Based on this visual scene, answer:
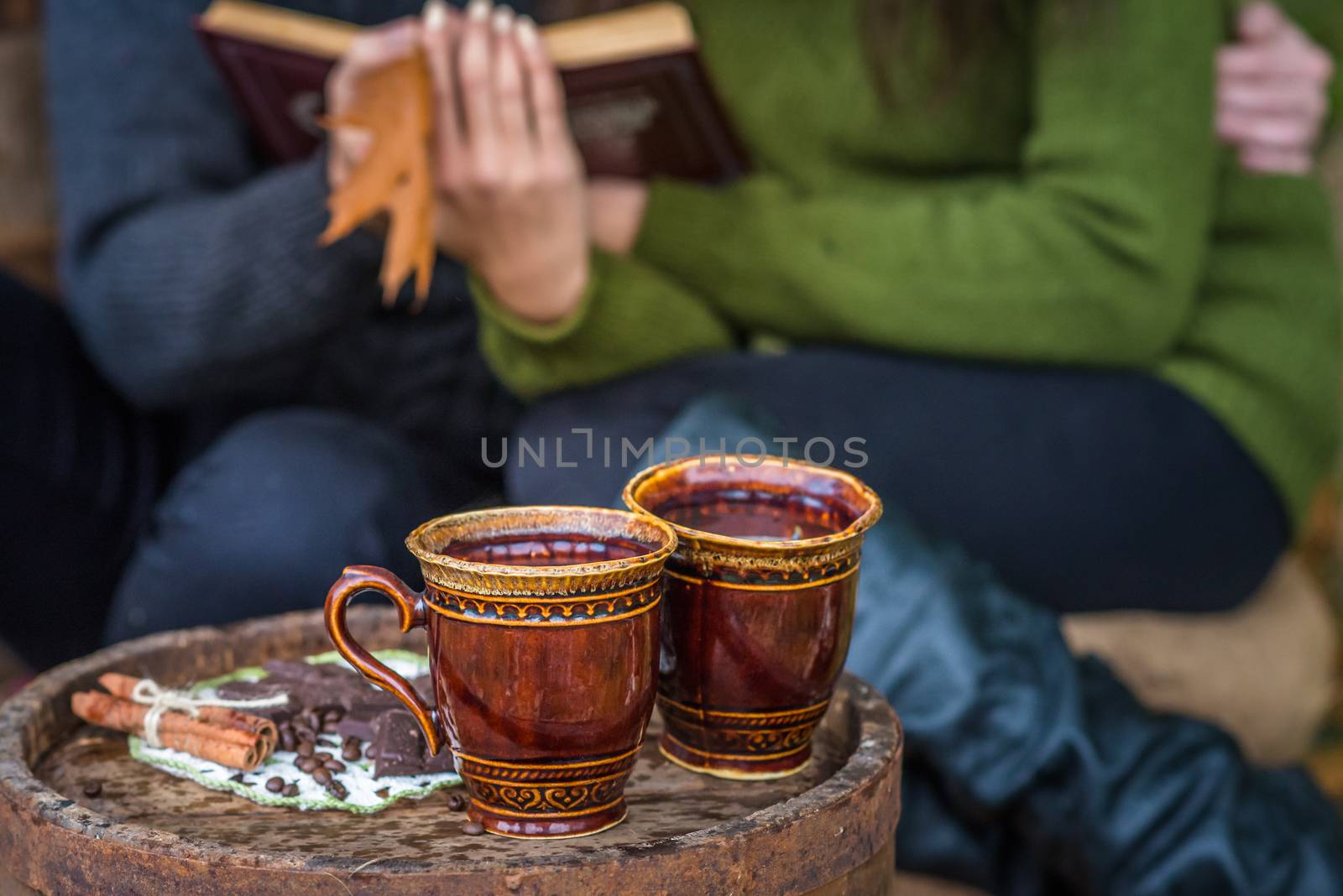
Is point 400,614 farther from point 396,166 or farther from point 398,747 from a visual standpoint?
point 396,166

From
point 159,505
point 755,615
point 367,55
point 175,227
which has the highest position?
point 367,55

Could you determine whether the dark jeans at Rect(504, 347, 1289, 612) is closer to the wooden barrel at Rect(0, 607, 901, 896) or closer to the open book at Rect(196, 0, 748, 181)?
the open book at Rect(196, 0, 748, 181)

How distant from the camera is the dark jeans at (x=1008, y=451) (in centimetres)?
108

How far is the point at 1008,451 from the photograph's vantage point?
3.55ft

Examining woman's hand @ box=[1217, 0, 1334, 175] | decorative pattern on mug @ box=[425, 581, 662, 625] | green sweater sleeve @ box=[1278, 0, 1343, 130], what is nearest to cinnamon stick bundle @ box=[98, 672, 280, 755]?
decorative pattern on mug @ box=[425, 581, 662, 625]

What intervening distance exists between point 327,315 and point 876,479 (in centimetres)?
54

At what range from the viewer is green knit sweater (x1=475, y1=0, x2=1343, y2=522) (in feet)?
3.61

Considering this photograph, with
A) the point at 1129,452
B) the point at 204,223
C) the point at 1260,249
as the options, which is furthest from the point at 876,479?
the point at 204,223

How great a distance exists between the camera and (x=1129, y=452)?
1.10 metres

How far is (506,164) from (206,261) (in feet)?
1.16

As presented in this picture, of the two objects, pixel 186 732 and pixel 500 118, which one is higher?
pixel 500 118

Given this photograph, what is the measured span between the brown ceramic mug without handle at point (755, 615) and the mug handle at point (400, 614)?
108 mm

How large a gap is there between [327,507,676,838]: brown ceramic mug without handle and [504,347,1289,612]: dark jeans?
0.50 meters

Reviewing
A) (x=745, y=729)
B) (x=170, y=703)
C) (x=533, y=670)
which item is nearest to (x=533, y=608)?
(x=533, y=670)
